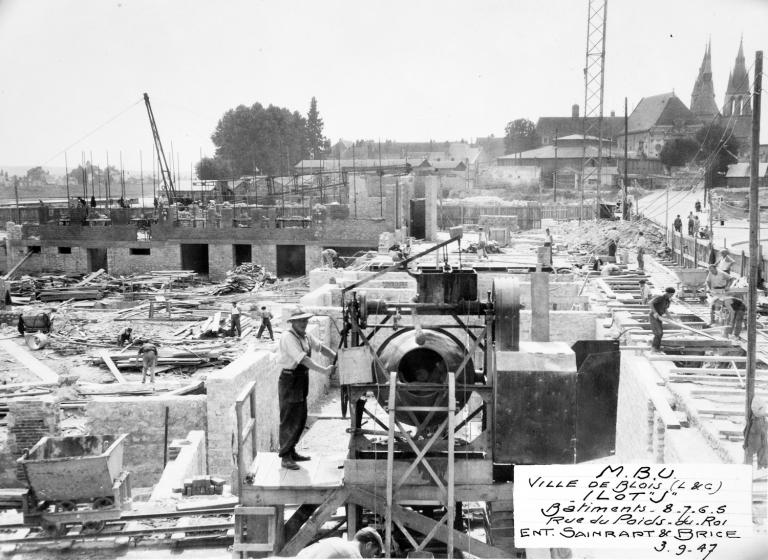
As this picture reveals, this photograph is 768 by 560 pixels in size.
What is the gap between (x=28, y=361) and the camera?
2134 cm

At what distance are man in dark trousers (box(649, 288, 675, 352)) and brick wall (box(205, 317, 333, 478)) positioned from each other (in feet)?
22.9

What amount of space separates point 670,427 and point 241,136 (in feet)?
180

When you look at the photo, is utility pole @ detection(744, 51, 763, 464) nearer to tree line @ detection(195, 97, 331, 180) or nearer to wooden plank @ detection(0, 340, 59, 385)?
wooden plank @ detection(0, 340, 59, 385)

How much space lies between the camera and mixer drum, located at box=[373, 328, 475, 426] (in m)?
7.20

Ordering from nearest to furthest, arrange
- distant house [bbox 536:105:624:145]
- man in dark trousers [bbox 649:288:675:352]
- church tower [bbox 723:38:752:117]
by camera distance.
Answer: church tower [bbox 723:38:752:117] < man in dark trousers [bbox 649:288:675:352] < distant house [bbox 536:105:624:145]

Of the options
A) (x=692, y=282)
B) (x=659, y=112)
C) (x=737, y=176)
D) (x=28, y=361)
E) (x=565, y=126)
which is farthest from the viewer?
(x=565, y=126)

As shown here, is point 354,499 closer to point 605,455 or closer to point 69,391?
point 605,455

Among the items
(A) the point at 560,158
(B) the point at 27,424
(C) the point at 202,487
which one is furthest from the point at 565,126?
(C) the point at 202,487

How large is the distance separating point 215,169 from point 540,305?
59.7 metres

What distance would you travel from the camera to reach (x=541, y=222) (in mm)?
49969

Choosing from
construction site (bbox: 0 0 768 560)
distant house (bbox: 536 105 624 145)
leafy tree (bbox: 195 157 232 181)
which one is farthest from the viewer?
distant house (bbox: 536 105 624 145)

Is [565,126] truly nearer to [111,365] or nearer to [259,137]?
[259,137]

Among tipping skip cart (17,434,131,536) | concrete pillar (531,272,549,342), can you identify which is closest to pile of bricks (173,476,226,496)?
tipping skip cart (17,434,131,536)

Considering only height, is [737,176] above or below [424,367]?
above
